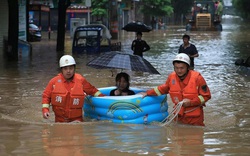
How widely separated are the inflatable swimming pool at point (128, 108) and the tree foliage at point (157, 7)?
5849 cm

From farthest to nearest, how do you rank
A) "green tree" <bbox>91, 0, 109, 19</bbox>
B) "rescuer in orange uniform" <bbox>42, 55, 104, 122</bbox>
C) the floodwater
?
"green tree" <bbox>91, 0, 109, 19</bbox> → "rescuer in orange uniform" <bbox>42, 55, 104, 122</bbox> → the floodwater

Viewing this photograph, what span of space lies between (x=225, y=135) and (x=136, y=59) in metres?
2.10

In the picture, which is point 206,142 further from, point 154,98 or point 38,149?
point 38,149

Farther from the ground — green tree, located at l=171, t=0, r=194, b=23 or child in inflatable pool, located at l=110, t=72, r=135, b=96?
green tree, located at l=171, t=0, r=194, b=23

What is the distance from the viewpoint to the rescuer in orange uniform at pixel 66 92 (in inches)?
331

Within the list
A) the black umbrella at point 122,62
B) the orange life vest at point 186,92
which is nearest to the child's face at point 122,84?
the black umbrella at point 122,62

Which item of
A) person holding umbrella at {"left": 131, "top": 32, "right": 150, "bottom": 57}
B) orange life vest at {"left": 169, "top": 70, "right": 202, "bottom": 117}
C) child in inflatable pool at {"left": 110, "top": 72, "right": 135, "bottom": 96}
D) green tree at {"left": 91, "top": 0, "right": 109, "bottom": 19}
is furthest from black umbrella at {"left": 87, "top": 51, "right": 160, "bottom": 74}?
green tree at {"left": 91, "top": 0, "right": 109, "bottom": 19}

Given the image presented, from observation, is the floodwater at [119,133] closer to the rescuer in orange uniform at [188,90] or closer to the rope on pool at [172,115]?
the rope on pool at [172,115]

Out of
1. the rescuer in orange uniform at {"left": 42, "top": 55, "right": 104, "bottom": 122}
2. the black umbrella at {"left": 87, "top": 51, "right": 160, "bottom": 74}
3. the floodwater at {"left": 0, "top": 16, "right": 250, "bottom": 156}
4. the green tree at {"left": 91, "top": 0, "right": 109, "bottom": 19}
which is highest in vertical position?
the green tree at {"left": 91, "top": 0, "right": 109, "bottom": 19}

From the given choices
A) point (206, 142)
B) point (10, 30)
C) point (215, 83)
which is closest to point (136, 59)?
point (206, 142)

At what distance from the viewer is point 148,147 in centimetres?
757

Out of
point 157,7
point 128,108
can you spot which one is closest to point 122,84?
point 128,108

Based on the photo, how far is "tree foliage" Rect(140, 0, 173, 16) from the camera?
67.2 metres

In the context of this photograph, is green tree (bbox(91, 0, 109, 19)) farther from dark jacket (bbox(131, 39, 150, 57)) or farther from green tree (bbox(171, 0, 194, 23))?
green tree (bbox(171, 0, 194, 23))
